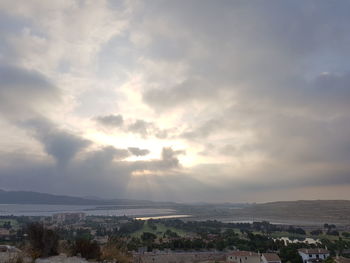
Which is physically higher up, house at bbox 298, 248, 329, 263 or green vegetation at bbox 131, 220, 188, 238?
house at bbox 298, 248, 329, 263

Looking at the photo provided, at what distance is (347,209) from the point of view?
128625 millimetres

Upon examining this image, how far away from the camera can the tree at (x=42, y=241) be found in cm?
721

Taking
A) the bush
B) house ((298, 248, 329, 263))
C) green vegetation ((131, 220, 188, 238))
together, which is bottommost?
green vegetation ((131, 220, 188, 238))

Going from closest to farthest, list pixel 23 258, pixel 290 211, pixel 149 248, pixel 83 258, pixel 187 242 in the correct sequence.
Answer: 1. pixel 23 258
2. pixel 83 258
3. pixel 149 248
4. pixel 187 242
5. pixel 290 211

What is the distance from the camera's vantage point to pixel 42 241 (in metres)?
7.39

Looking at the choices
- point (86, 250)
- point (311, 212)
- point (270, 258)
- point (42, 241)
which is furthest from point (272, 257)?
point (311, 212)

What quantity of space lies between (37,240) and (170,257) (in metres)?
26.0

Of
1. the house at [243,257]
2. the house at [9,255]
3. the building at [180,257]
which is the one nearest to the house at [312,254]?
the house at [243,257]

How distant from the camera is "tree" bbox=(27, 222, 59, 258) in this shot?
7.21 m

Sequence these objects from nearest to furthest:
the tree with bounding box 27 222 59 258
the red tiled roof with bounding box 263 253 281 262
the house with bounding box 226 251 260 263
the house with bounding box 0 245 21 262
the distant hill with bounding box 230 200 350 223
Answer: the house with bounding box 0 245 21 262
the tree with bounding box 27 222 59 258
the red tiled roof with bounding box 263 253 281 262
the house with bounding box 226 251 260 263
the distant hill with bounding box 230 200 350 223

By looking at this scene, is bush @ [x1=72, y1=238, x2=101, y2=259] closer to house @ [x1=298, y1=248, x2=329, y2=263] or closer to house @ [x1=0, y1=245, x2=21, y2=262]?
house @ [x1=0, y1=245, x2=21, y2=262]

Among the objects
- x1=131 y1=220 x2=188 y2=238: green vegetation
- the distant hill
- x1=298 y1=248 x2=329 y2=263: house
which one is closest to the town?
x1=298 y1=248 x2=329 y2=263: house

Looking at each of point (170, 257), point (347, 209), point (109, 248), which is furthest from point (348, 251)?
point (347, 209)

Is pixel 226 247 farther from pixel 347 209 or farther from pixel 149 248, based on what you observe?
pixel 347 209
